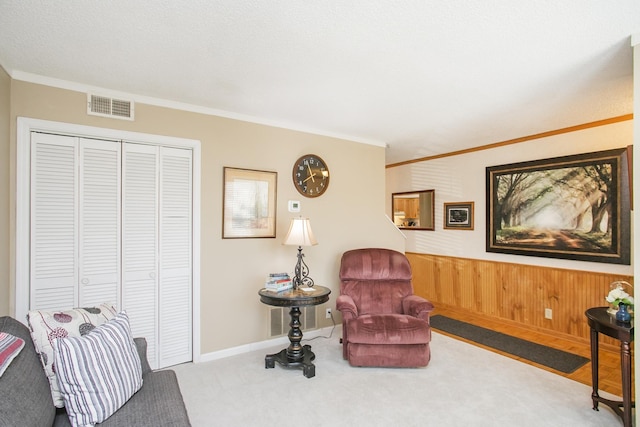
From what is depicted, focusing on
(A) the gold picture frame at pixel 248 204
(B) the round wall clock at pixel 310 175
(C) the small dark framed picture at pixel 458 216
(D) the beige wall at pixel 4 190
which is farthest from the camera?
(C) the small dark framed picture at pixel 458 216

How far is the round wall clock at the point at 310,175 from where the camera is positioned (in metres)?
3.71

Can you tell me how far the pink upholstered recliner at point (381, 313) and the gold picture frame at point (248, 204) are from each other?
0.98 m

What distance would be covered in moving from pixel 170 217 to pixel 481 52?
2.74 m

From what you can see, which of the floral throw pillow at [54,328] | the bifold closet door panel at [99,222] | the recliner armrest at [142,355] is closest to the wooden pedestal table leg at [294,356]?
the recliner armrest at [142,355]

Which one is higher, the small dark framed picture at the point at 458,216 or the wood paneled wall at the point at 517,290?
the small dark framed picture at the point at 458,216

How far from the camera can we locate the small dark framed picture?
15.5 feet

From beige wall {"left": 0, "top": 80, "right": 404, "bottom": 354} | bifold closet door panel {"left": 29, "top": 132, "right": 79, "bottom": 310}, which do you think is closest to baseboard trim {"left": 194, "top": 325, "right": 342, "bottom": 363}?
beige wall {"left": 0, "top": 80, "right": 404, "bottom": 354}

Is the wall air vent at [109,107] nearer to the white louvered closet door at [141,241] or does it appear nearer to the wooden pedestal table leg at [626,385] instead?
the white louvered closet door at [141,241]

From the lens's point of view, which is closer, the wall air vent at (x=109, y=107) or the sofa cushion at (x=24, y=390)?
the sofa cushion at (x=24, y=390)

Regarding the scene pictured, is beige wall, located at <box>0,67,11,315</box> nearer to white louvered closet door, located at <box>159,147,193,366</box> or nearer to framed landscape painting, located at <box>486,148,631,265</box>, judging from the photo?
white louvered closet door, located at <box>159,147,193,366</box>

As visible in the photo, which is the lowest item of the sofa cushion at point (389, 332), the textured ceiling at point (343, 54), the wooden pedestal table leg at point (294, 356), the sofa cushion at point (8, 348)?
the wooden pedestal table leg at point (294, 356)

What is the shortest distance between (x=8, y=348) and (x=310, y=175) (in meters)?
2.89

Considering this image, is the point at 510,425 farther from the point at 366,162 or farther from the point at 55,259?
the point at 55,259

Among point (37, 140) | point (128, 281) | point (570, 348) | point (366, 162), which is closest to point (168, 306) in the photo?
point (128, 281)
